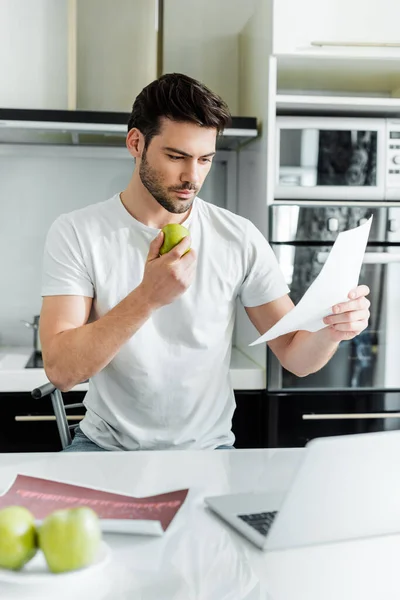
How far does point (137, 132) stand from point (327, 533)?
112cm

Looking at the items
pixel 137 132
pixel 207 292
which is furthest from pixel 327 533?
pixel 137 132

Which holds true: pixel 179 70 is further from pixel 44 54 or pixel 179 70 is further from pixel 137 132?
pixel 137 132

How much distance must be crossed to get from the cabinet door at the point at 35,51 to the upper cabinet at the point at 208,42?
45 centimetres

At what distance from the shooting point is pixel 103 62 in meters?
2.70

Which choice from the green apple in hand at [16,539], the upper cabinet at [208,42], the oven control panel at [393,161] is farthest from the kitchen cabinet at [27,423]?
the green apple in hand at [16,539]

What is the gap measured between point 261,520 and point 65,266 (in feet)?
2.70

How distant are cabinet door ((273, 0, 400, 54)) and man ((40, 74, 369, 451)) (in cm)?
75

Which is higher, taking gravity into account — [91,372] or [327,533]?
[91,372]

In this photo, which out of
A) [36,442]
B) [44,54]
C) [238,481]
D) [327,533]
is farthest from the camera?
[44,54]

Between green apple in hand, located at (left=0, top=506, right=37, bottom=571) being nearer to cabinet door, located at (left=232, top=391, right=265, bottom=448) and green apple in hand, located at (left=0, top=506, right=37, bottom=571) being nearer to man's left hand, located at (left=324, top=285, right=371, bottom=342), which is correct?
man's left hand, located at (left=324, top=285, right=371, bottom=342)

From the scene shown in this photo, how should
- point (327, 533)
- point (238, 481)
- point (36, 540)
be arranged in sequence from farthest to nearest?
point (238, 481)
point (327, 533)
point (36, 540)

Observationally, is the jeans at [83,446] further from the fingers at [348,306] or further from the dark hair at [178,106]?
the dark hair at [178,106]

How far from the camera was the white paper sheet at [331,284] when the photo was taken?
1.30 m

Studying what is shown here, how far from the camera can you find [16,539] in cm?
87
